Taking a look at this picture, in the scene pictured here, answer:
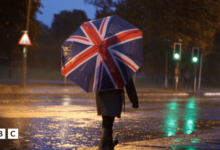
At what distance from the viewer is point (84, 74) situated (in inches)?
211

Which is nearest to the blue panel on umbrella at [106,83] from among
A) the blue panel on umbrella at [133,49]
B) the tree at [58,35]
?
the blue panel on umbrella at [133,49]

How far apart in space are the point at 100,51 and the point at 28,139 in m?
3.35

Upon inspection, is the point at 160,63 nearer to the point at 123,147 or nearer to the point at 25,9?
the point at 25,9

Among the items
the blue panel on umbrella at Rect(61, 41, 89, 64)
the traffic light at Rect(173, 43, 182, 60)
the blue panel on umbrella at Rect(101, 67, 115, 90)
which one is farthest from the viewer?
the traffic light at Rect(173, 43, 182, 60)

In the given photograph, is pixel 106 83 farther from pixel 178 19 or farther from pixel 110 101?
pixel 178 19

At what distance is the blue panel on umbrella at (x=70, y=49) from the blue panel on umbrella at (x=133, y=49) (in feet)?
1.74

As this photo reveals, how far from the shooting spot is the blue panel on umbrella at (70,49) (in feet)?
17.9

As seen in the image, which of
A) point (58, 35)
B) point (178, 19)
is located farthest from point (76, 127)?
point (58, 35)

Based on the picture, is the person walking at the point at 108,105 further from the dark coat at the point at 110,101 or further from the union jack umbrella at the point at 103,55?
the union jack umbrella at the point at 103,55

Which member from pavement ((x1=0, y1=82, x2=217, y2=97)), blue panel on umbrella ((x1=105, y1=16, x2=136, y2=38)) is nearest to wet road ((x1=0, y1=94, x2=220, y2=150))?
blue panel on umbrella ((x1=105, y1=16, x2=136, y2=38))

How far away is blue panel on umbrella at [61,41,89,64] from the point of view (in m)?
5.46

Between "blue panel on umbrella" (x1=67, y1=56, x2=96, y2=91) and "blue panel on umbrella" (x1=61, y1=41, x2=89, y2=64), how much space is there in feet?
0.76

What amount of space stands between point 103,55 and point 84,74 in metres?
0.40

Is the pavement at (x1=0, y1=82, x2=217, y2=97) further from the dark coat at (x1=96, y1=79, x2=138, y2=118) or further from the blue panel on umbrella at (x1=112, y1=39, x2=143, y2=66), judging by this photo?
the blue panel on umbrella at (x1=112, y1=39, x2=143, y2=66)
